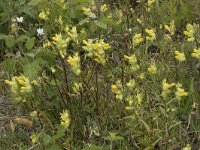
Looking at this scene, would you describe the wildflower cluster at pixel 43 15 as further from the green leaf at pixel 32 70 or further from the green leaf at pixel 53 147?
the green leaf at pixel 53 147

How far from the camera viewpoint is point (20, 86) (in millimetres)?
2266

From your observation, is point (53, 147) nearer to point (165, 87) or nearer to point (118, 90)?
point (118, 90)

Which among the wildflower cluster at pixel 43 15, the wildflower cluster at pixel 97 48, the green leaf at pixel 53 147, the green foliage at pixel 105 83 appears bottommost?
the green leaf at pixel 53 147

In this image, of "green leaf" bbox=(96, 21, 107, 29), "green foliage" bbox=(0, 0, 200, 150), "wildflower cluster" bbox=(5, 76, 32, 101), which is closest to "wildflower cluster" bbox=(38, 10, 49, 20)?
"green foliage" bbox=(0, 0, 200, 150)

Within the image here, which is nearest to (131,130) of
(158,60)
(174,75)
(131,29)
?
(174,75)

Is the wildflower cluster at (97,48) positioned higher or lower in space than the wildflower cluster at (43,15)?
lower

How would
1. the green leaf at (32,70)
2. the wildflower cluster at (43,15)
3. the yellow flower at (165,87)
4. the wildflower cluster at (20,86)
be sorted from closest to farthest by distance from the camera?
1. the yellow flower at (165,87)
2. the wildflower cluster at (20,86)
3. the green leaf at (32,70)
4. the wildflower cluster at (43,15)

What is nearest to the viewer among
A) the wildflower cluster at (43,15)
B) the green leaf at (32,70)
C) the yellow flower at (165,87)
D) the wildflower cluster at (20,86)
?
the yellow flower at (165,87)

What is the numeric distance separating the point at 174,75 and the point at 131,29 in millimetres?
538

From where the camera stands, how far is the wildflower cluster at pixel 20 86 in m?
2.09

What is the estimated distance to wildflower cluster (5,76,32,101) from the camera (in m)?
2.09

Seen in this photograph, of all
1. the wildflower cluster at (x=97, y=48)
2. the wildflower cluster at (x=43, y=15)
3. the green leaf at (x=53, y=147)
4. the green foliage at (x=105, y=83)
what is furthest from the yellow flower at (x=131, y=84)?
the wildflower cluster at (x=43, y=15)

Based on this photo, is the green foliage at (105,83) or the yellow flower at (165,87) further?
the green foliage at (105,83)

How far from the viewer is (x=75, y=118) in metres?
2.25
